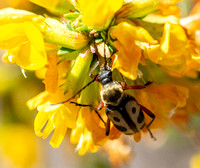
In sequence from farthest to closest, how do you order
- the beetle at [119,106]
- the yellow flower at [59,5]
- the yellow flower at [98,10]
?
the yellow flower at [59,5] < the beetle at [119,106] < the yellow flower at [98,10]

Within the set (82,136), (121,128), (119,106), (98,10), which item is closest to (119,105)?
(119,106)

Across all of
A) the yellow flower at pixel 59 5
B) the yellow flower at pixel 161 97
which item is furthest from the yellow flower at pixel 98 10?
the yellow flower at pixel 161 97

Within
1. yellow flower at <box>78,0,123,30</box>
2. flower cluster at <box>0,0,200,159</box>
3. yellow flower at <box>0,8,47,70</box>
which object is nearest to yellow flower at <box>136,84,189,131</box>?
flower cluster at <box>0,0,200,159</box>

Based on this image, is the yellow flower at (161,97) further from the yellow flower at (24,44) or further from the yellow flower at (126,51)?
the yellow flower at (24,44)

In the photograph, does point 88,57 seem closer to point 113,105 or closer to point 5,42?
point 113,105

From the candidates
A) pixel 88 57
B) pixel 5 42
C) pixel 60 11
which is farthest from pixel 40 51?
pixel 60 11
